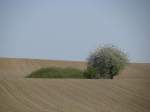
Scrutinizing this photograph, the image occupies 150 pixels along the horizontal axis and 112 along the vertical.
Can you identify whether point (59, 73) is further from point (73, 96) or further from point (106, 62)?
point (73, 96)

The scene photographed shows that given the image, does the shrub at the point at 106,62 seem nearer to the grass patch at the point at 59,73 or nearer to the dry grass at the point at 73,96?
the grass patch at the point at 59,73

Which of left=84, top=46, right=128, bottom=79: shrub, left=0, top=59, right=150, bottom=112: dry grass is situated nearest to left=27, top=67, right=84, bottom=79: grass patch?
left=84, top=46, right=128, bottom=79: shrub

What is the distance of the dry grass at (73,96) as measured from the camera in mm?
17625

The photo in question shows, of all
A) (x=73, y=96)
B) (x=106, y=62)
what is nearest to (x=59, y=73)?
(x=106, y=62)

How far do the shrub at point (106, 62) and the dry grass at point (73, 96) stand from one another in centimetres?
1160

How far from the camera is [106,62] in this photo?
36156 millimetres

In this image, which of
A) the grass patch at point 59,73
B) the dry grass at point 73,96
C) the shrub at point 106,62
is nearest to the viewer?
the dry grass at point 73,96

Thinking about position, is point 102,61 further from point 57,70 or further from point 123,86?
point 123,86

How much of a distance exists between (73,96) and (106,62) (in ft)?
53.9

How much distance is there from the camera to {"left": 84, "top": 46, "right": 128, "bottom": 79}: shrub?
1426 inches

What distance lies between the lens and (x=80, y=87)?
72.1ft

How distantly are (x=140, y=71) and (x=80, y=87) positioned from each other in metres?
36.9

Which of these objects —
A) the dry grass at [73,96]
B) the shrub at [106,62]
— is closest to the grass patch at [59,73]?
the shrub at [106,62]

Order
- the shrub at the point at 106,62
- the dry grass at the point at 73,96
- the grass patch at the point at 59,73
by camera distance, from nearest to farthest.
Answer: the dry grass at the point at 73,96 < the grass patch at the point at 59,73 < the shrub at the point at 106,62
